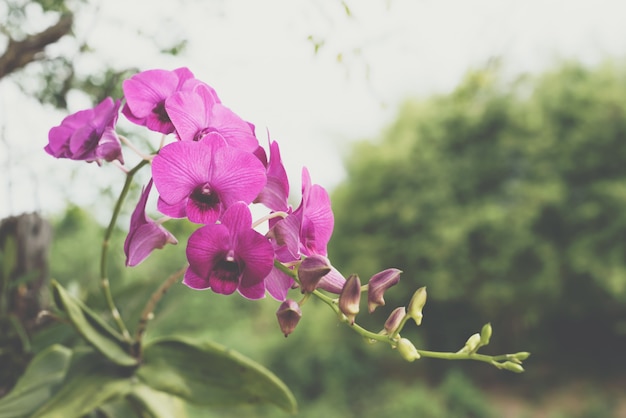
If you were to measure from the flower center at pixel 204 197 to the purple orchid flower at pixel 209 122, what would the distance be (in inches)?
1.6

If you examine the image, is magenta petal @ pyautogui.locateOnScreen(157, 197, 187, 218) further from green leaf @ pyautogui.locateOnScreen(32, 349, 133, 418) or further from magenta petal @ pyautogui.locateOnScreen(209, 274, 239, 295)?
green leaf @ pyautogui.locateOnScreen(32, 349, 133, 418)

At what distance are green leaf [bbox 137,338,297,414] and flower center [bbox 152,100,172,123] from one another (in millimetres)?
239

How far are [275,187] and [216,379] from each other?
0.85ft

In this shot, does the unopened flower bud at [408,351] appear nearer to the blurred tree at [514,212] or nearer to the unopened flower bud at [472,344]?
the unopened flower bud at [472,344]

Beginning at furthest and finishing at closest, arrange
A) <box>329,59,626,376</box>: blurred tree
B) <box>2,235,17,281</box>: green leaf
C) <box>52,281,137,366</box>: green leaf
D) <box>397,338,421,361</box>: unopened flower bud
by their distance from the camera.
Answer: <box>329,59,626,376</box>: blurred tree, <box>2,235,17,281</box>: green leaf, <box>52,281,137,366</box>: green leaf, <box>397,338,421,361</box>: unopened flower bud

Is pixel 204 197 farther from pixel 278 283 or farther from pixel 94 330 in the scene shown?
pixel 94 330

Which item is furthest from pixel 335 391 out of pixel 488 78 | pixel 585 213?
pixel 488 78

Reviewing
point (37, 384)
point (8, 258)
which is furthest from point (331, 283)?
point (8, 258)

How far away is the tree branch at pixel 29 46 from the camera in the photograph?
0.81 m

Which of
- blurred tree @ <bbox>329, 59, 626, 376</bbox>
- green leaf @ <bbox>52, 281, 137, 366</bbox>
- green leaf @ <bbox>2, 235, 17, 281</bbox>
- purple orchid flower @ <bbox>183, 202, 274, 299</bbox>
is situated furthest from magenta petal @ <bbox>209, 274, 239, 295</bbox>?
blurred tree @ <bbox>329, 59, 626, 376</bbox>

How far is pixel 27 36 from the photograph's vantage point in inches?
33.0

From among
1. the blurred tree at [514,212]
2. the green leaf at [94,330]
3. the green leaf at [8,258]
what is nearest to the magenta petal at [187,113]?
the green leaf at [94,330]

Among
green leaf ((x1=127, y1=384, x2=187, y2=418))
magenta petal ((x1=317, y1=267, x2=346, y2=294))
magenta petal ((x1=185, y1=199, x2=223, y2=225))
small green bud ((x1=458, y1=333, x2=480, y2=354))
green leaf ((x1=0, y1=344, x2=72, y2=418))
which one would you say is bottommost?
green leaf ((x1=0, y1=344, x2=72, y2=418))

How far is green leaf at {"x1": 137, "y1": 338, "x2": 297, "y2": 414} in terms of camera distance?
0.57 metres
